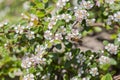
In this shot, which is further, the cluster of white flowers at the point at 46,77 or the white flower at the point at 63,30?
the cluster of white flowers at the point at 46,77

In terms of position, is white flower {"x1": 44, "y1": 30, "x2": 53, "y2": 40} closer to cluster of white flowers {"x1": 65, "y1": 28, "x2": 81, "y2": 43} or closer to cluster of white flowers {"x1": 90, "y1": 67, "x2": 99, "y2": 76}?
cluster of white flowers {"x1": 65, "y1": 28, "x2": 81, "y2": 43}

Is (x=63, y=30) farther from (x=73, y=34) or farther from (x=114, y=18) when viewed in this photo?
(x=114, y=18)

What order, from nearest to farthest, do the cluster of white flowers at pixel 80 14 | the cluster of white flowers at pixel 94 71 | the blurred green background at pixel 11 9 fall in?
the cluster of white flowers at pixel 80 14 < the cluster of white flowers at pixel 94 71 < the blurred green background at pixel 11 9

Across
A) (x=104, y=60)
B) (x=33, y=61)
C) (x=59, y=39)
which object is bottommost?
(x=104, y=60)

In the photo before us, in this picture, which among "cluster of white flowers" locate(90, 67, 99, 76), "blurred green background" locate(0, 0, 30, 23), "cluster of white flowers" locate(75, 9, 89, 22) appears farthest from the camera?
"blurred green background" locate(0, 0, 30, 23)

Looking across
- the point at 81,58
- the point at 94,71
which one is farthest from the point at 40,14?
the point at 94,71

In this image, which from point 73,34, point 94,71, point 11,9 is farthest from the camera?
point 11,9

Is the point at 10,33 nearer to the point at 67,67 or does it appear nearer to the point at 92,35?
the point at 67,67

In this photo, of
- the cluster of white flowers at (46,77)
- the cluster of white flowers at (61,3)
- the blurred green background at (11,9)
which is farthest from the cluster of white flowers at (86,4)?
the blurred green background at (11,9)

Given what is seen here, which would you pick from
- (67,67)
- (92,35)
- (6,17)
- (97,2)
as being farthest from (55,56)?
(6,17)

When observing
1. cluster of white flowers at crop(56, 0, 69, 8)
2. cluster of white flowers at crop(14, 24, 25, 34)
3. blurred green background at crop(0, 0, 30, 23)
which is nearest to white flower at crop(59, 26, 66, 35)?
cluster of white flowers at crop(56, 0, 69, 8)

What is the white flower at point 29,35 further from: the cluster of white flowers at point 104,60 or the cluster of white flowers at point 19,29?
the cluster of white flowers at point 104,60

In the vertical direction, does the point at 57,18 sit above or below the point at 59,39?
above
